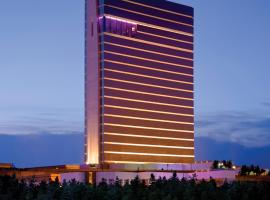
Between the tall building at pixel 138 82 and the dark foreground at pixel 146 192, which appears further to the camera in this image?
the tall building at pixel 138 82

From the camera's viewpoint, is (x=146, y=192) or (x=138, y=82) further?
(x=138, y=82)

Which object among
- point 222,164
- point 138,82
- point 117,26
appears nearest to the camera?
point 117,26

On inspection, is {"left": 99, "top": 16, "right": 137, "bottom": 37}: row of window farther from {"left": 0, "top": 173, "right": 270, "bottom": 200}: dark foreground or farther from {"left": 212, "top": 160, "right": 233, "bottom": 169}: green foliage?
{"left": 0, "top": 173, "right": 270, "bottom": 200}: dark foreground

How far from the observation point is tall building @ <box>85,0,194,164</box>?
11231cm

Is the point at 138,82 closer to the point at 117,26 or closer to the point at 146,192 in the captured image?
the point at 117,26

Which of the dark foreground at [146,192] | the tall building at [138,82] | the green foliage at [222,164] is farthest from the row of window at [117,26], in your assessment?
the dark foreground at [146,192]

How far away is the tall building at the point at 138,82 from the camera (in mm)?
112312

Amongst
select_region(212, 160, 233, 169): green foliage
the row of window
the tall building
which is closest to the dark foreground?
the tall building

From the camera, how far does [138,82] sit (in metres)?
118

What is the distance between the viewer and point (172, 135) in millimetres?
123938

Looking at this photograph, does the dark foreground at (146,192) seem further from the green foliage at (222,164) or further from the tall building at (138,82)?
the green foliage at (222,164)

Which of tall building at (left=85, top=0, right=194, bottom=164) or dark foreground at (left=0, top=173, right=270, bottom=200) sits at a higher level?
tall building at (left=85, top=0, right=194, bottom=164)

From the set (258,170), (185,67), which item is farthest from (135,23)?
(258,170)

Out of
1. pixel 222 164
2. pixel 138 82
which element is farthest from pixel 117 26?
pixel 222 164
